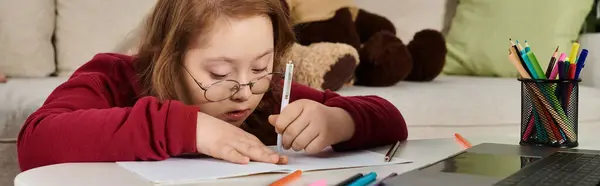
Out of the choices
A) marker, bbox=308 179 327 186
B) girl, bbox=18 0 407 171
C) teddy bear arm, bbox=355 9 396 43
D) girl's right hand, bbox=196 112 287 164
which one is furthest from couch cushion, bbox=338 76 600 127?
marker, bbox=308 179 327 186

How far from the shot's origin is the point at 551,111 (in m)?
0.86

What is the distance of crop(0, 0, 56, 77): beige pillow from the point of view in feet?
6.36

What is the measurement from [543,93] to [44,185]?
0.59 metres

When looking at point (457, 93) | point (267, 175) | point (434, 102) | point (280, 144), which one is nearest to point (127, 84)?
point (280, 144)

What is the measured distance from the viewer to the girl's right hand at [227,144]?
28.9 inches

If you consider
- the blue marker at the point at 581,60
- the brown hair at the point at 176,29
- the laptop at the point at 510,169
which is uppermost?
the brown hair at the point at 176,29

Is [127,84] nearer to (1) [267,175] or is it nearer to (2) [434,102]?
(1) [267,175]

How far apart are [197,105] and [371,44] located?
41.8 inches

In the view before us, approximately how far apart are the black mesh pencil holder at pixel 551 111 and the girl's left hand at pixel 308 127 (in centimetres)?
23

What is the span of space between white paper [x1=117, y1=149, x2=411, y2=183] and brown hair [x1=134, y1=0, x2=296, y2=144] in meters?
0.20

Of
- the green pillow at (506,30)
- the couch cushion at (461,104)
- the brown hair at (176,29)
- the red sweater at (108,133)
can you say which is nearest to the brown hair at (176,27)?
the brown hair at (176,29)

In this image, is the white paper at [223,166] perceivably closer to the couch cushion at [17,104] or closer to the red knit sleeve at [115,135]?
the red knit sleeve at [115,135]

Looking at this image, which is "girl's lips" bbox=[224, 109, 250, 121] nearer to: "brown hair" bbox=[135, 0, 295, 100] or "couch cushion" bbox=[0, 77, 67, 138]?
"brown hair" bbox=[135, 0, 295, 100]

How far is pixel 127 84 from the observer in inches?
40.5
